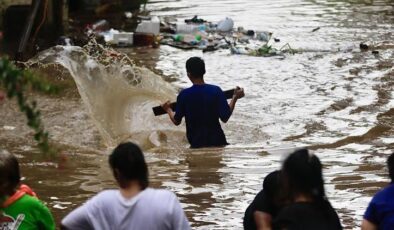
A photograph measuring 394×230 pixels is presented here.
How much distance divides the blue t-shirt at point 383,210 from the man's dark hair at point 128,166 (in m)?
1.22

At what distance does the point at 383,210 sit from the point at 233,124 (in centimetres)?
796

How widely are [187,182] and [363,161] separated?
2031 mm

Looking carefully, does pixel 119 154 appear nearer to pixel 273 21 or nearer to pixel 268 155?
pixel 268 155

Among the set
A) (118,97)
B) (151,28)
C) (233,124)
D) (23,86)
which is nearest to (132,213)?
(23,86)

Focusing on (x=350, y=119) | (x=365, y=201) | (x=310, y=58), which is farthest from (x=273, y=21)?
(x=365, y=201)

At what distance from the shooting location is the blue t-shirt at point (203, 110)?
8.89 metres

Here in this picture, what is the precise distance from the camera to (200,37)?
19.9 metres

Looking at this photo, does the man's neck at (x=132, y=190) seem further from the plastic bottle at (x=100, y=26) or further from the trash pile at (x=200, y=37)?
the plastic bottle at (x=100, y=26)

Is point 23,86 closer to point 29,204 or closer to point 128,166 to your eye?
point 128,166

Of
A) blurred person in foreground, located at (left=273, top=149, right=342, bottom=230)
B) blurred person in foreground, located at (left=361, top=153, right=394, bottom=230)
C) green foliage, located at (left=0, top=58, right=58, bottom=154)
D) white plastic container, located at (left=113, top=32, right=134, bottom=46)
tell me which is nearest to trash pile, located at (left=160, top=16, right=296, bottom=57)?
white plastic container, located at (left=113, top=32, right=134, bottom=46)

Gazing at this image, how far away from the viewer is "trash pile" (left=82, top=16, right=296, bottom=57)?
18955 millimetres

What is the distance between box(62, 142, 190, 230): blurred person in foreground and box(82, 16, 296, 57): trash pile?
14.4 metres

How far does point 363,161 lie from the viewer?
941cm

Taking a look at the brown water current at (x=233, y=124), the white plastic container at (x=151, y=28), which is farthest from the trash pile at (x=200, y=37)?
the brown water current at (x=233, y=124)
